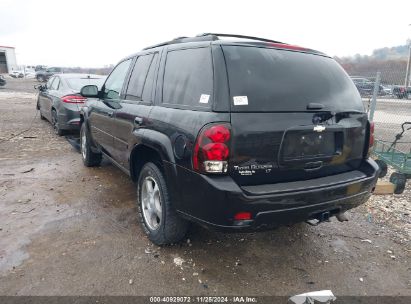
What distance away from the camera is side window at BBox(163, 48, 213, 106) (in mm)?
2529

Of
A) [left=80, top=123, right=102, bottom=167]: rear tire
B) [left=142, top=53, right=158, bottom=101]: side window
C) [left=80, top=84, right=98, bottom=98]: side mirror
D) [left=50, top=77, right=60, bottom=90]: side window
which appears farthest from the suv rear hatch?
[left=50, top=77, right=60, bottom=90]: side window

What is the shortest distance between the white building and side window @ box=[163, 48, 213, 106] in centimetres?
5608

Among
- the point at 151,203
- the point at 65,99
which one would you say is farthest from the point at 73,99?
the point at 151,203

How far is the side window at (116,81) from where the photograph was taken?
4157mm

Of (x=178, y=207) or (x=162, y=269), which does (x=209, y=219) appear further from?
(x=162, y=269)

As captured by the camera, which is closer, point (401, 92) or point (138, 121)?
point (138, 121)

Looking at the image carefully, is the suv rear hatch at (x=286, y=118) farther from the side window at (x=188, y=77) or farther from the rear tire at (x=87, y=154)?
the rear tire at (x=87, y=154)

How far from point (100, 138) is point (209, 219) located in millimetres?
2905

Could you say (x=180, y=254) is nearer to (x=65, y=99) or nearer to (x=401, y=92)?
(x=65, y=99)

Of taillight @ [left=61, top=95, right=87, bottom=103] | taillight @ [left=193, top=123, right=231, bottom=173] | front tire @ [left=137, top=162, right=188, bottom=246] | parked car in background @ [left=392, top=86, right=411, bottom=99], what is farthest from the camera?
parked car in background @ [left=392, top=86, right=411, bottom=99]

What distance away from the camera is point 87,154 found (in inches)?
223

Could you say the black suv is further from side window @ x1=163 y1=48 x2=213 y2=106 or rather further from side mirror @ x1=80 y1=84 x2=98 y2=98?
side mirror @ x1=80 y1=84 x2=98 y2=98

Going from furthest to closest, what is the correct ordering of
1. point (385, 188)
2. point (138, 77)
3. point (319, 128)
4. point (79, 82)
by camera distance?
point (79, 82) < point (385, 188) < point (138, 77) < point (319, 128)

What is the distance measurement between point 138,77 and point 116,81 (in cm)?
84
